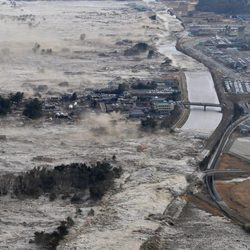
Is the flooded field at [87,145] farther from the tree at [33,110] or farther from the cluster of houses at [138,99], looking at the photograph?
the cluster of houses at [138,99]

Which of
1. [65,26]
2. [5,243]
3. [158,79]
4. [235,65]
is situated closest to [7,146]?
[5,243]

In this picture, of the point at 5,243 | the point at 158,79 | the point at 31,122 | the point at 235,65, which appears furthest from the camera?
the point at 235,65

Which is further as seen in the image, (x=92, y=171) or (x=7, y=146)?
(x=7, y=146)

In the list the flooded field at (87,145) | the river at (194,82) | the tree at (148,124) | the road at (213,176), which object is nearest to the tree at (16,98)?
the flooded field at (87,145)

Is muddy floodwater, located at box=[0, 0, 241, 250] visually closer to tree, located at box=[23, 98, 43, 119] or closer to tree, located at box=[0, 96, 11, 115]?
tree, located at box=[0, 96, 11, 115]

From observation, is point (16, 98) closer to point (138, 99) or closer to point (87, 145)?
point (138, 99)

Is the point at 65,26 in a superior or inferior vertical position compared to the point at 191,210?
inferior

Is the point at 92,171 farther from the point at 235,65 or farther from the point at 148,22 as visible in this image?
the point at 148,22

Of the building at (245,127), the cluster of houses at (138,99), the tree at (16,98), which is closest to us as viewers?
the building at (245,127)
